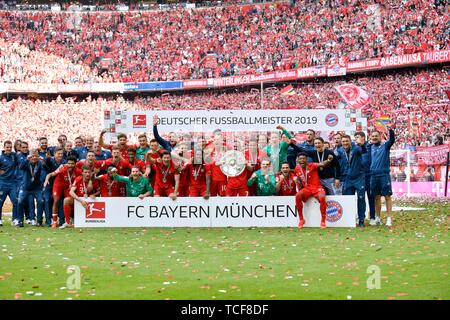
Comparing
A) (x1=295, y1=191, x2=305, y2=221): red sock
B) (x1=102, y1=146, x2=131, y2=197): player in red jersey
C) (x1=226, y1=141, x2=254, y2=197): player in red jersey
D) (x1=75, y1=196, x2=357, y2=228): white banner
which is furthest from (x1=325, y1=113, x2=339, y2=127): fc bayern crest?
(x1=102, y1=146, x2=131, y2=197): player in red jersey

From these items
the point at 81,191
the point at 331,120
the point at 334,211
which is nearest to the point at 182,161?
the point at 81,191

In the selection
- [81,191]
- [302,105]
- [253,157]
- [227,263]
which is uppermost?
[302,105]

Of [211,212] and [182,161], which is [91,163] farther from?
[211,212]

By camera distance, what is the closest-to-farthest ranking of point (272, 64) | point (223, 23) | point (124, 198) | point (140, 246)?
1. point (140, 246)
2. point (124, 198)
3. point (272, 64)
4. point (223, 23)

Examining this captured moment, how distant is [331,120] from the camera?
17234 millimetres

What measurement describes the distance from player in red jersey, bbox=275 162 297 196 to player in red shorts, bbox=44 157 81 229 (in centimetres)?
440

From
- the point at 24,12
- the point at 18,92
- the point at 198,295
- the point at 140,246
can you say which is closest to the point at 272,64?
the point at 18,92

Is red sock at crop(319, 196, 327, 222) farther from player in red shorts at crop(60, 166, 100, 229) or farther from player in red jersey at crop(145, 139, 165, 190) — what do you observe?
player in red shorts at crop(60, 166, 100, 229)

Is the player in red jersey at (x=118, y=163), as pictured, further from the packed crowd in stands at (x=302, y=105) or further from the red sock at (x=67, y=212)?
the packed crowd in stands at (x=302, y=105)

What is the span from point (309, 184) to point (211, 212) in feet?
7.33

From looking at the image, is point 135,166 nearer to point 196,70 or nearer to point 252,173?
point 252,173

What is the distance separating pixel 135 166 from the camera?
630 inches
